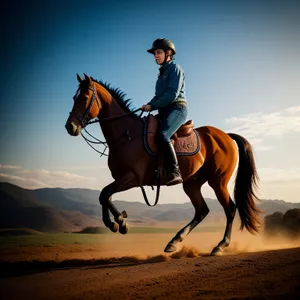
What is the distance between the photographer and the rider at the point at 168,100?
6.68 m

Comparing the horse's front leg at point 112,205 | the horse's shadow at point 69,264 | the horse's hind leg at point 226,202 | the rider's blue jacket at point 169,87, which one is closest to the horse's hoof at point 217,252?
the horse's hind leg at point 226,202

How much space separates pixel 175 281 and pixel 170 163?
2.64m

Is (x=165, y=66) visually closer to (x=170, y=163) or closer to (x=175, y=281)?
(x=170, y=163)

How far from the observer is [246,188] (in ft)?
26.3

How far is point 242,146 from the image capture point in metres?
8.34

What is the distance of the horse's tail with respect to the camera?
306 inches

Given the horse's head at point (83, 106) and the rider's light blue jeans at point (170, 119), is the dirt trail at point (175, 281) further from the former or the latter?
the horse's head at point (83, 106)

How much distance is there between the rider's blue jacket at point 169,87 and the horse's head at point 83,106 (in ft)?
3.89

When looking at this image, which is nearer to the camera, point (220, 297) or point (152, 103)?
point (220, 297)

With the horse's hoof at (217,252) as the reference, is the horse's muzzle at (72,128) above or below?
above

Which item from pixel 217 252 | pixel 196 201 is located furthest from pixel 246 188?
pixel 217 252

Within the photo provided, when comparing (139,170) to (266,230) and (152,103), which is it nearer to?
(152,103)

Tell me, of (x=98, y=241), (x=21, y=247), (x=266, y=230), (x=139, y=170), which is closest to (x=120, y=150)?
(x=139, y=170)

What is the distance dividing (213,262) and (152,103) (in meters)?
3.32
